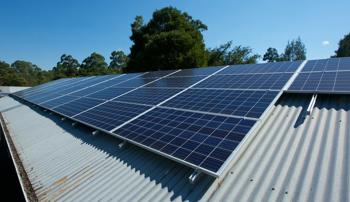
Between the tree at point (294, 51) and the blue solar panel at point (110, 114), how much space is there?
77.8 m

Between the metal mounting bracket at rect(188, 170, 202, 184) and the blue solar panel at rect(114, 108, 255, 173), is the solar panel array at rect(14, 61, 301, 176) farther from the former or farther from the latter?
the metal mounting bracket at rect(188, 170, 202, 184)

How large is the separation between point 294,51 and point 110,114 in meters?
82.0

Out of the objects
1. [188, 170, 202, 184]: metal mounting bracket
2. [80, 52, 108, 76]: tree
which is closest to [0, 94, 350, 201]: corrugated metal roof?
[188, 170, 202, 184]: metal mounting bracket

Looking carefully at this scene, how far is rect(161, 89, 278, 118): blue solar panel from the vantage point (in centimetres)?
497

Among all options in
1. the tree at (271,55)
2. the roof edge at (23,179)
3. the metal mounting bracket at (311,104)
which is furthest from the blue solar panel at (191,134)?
the tree at (271,55)

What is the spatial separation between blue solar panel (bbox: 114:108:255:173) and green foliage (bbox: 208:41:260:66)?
3517 centimetres

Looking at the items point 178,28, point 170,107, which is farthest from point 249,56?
point 170,107

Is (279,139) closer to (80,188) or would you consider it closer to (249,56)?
(80,188)

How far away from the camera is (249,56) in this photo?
3959 cm

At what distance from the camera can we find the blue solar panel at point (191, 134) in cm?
364

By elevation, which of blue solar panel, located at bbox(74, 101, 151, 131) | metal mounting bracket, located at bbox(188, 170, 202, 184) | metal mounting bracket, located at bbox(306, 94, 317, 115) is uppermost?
metal mounting bracket, located at bbox(306, 94, 317, 115)

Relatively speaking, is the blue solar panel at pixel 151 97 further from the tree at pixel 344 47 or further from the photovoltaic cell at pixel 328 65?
the tree at pixel 344 47

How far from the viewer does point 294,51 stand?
74312mm

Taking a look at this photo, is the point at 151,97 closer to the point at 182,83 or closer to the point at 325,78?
the point at 182,83
